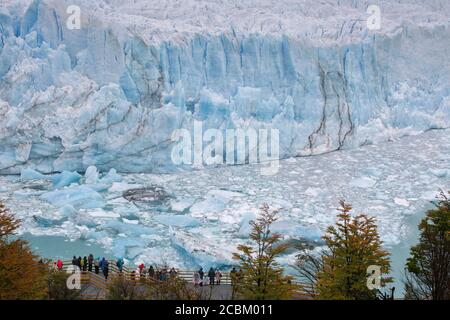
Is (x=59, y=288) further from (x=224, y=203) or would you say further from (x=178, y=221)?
(x=224, y=203)

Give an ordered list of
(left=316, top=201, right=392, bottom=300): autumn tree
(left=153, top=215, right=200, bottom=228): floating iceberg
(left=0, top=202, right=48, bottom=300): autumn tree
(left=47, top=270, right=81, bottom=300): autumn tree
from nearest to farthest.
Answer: (left=0, top=202, right=48, bottom=300): autumn tree < (left=316, top=201, right=392, bottom=300): autumn tree < (left=47, top=270, right=81, bottom=300): autumn tree < (left=153, top=215, right=200, bottom=228): floating iceberg

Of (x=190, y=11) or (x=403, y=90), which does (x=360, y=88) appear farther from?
(x=190, y=11)

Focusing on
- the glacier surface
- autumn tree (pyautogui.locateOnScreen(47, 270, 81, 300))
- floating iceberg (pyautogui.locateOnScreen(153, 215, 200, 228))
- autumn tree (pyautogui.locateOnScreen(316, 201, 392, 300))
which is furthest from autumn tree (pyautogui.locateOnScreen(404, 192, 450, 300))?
floating iceberg (pyautogui.locateOnScreen(153, 215, 200, 228))

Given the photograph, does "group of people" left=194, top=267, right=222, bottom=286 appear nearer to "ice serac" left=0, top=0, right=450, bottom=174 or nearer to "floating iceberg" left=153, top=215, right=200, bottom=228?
"floating iceberg" left=153, top=215, right=200, bottom=228

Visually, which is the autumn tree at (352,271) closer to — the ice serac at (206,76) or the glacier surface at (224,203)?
the glacier surface at (224,203)

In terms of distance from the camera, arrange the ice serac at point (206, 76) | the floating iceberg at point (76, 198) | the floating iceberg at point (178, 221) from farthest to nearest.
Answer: the ice serac at point (206, 76), the floating iceberg at point (76, 198), the floating iceberg at point (178, 221)

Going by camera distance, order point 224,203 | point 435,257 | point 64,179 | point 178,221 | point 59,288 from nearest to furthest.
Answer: point 59,288, point 435,257, point 178,221, point 224,203, point 64,179

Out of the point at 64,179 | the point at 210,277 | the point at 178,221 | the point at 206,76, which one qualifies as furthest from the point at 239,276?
the point at 206,76

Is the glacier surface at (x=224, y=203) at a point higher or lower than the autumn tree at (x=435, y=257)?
higher

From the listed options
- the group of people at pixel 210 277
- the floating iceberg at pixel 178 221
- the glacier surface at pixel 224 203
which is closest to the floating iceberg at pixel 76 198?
the glacier surface at pixel 224 203
